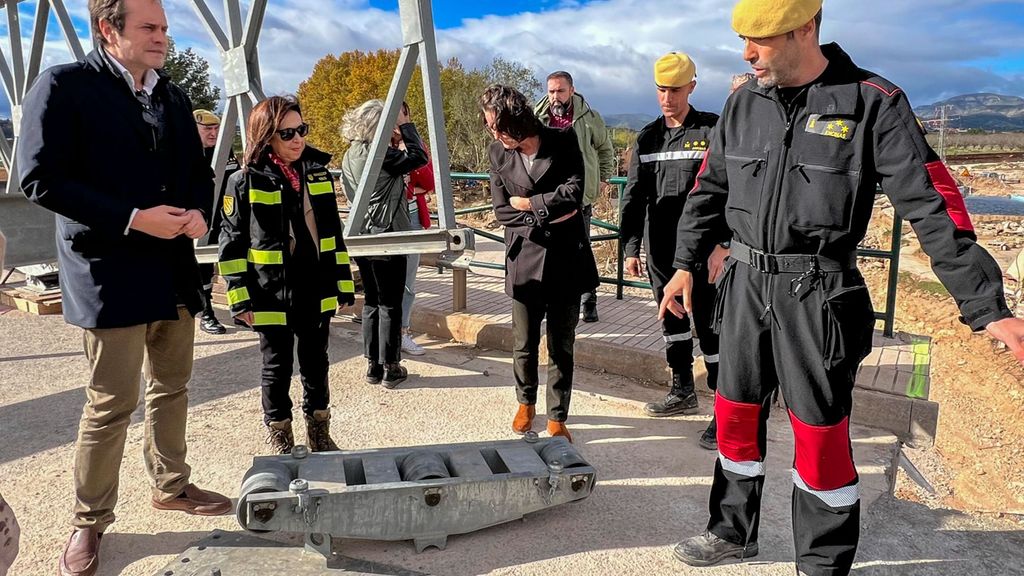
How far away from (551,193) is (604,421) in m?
1.44

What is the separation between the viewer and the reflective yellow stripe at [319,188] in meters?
3.15

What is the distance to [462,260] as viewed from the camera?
479cm

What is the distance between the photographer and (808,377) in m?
2.22

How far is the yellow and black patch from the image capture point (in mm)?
2127

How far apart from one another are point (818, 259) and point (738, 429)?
69 centimetres

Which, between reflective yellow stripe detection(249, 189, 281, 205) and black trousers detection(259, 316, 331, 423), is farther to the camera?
black trousers detection(259, 316, 331, 423)

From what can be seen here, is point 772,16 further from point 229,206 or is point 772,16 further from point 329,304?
point 229,206

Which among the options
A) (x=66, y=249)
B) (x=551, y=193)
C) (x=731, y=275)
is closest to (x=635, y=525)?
(x=731, y=275)

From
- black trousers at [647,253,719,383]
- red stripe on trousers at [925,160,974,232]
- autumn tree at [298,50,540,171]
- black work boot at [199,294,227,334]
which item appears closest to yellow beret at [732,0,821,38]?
red stripe on trousers at [925,160,974,232]

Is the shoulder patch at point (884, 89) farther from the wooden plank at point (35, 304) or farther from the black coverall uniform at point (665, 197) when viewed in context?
the wooden plank at point (35, 304)

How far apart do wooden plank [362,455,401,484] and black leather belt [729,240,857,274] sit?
155 cm

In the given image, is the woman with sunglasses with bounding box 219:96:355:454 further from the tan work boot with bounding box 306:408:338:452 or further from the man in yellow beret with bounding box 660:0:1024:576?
the man in yellow beret with bounding box 660:0:1024:576

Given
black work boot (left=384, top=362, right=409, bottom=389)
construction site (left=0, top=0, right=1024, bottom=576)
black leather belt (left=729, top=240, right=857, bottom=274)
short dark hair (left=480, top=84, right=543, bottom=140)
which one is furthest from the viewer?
black work boot (left=384, top=362, right=409, bottom=389)

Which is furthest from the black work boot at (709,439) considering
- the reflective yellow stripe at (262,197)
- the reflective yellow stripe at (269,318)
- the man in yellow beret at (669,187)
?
the reflective yellow stripe at (262,197)
